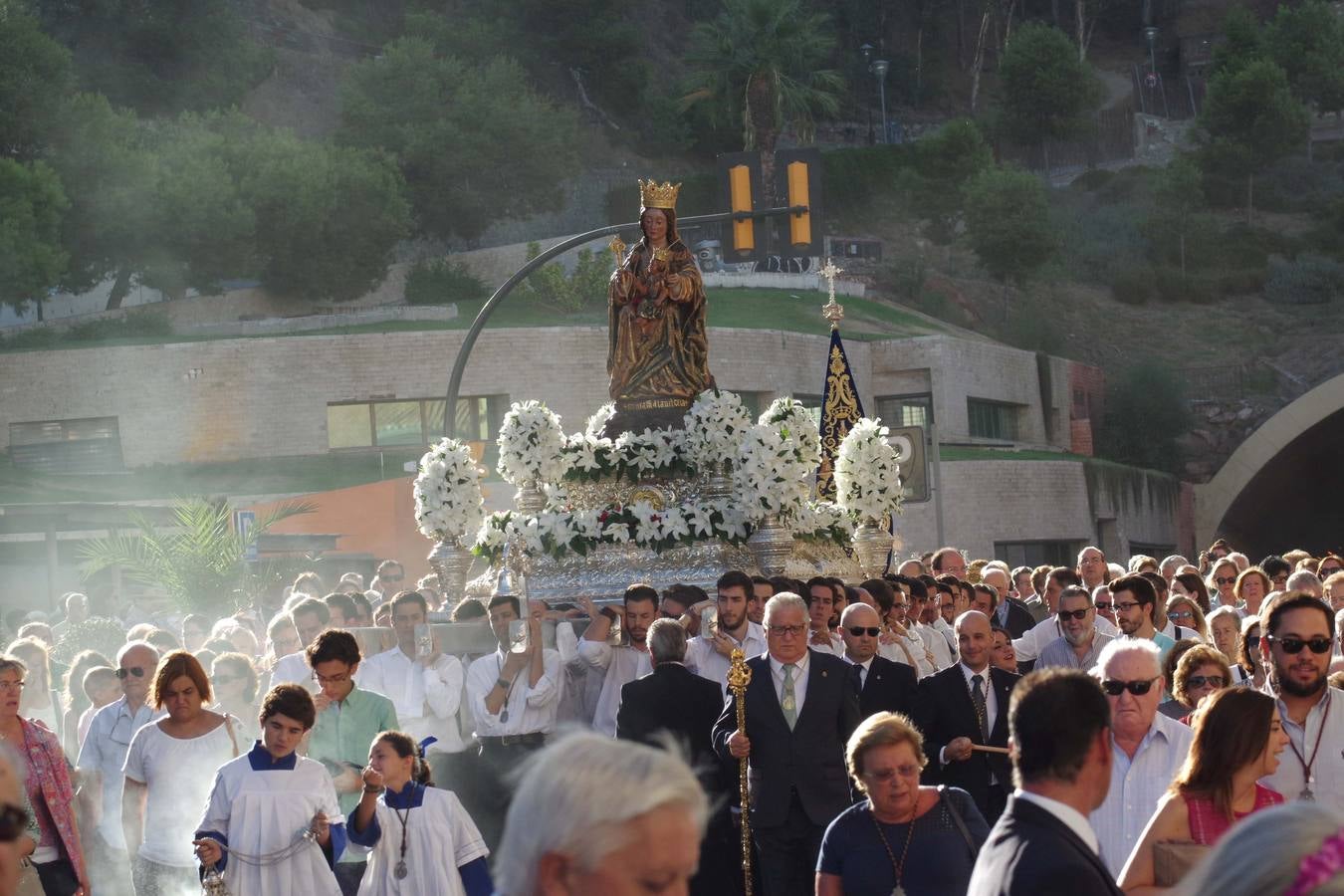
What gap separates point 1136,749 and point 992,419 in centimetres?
5049

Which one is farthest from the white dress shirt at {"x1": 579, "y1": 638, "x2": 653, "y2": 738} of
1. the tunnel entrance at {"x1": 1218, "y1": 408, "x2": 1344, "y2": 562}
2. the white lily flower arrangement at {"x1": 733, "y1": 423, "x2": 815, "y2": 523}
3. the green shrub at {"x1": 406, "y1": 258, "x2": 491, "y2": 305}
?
the green shrub at {"x1": 406, "y1": 258, "x2": 491, "y2": 305}

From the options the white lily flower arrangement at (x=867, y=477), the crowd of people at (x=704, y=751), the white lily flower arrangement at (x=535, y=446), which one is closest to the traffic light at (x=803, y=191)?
the white lily flower arrangement at (x=867, y=477)

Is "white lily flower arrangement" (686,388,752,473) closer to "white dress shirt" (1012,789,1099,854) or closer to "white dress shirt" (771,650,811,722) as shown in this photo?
"white dress shirt" (771,650,811,722)

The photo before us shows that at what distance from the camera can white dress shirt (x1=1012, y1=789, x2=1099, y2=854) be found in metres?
4.36

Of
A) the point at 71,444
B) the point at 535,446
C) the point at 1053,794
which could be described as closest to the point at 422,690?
the point at 535,446

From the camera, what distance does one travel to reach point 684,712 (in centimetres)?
991

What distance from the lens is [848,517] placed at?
659 inches

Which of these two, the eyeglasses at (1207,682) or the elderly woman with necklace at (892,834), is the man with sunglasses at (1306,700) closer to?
the eyeglasses at (1207,682)

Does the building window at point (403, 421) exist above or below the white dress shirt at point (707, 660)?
above

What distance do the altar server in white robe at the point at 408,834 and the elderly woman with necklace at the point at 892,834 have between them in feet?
6.77

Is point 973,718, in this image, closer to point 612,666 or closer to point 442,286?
point 612,666

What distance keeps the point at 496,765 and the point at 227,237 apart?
4996 centimetres

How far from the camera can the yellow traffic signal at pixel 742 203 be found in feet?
55.3

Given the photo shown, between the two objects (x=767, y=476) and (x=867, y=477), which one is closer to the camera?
(x=767, y=476)
